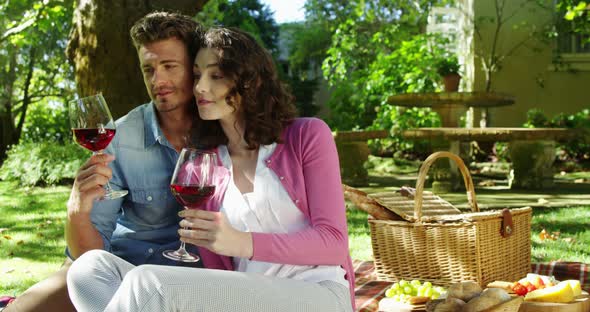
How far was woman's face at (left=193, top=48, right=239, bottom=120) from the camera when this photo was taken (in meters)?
2.72

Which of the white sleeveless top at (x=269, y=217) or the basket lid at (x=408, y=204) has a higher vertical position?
the white sleeveless top at (x=269, y=217)

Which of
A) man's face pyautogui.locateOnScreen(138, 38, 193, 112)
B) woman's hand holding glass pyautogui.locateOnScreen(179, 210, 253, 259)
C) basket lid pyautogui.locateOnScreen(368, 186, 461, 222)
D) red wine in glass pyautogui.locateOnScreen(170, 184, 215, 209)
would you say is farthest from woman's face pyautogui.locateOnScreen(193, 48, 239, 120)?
basket lid pyautogui.locateOnScreen(368, 186, 461, 222)

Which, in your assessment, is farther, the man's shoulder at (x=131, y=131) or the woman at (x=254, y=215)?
the man's shoulder at (x=131, y=131)

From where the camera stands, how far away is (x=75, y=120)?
2.71 metres

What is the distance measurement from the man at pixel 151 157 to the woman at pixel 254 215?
0.22m

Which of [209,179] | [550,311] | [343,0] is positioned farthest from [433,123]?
[343,0]

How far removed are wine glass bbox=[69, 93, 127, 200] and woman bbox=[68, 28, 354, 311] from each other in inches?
14.3

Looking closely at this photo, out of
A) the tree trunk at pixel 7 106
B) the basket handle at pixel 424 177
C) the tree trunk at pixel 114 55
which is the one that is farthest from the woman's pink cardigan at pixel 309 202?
the tree trunk at pixel 7 106

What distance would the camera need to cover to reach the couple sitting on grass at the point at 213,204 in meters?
2.27

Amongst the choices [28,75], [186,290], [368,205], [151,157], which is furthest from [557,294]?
[28,75]

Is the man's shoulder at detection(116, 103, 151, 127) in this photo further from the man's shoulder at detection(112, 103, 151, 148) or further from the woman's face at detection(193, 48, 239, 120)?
the woman's face at detection(193, 48, 239, 120)

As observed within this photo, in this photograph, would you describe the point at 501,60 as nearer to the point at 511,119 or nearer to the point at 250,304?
the point at 511,119

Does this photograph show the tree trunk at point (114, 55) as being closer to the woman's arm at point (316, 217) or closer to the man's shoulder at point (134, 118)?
the man's shoulder at point (134, 118)

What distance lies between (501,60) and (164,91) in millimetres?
11486
